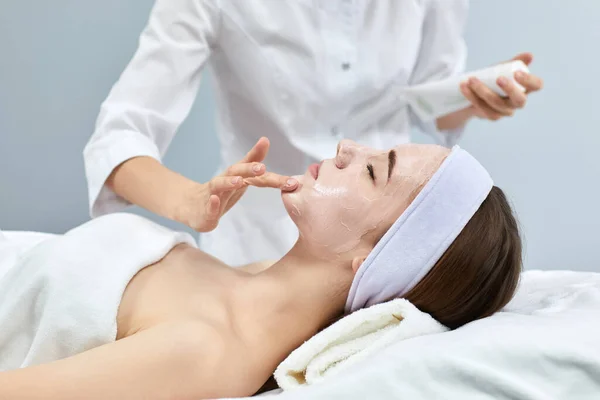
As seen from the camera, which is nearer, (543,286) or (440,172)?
(440,172)

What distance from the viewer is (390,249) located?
0.98 metres

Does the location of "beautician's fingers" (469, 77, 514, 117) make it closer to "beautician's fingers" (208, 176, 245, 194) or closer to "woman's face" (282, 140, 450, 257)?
"woman's face" (282, 140, 450, 257)

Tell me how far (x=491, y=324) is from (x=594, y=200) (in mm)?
1298

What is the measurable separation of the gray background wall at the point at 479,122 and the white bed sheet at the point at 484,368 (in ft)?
4.01

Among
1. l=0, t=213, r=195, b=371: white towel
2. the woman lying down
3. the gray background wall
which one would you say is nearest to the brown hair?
the woman lying down

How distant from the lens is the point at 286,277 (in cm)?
106

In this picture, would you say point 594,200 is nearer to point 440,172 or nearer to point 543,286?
point 543,286

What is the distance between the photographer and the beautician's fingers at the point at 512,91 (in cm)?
120

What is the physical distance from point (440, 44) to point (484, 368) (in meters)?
0.98

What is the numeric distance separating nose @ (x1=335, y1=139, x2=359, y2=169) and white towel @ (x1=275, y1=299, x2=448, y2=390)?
27 centimetres

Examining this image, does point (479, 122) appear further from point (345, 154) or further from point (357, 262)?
point (357, 262)

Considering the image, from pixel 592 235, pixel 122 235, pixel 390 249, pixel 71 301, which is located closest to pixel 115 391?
pixel 71 301

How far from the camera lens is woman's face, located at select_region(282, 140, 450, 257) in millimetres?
1019

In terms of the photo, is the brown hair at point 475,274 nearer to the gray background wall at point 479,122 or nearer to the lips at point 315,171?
the lips at point 315,171
